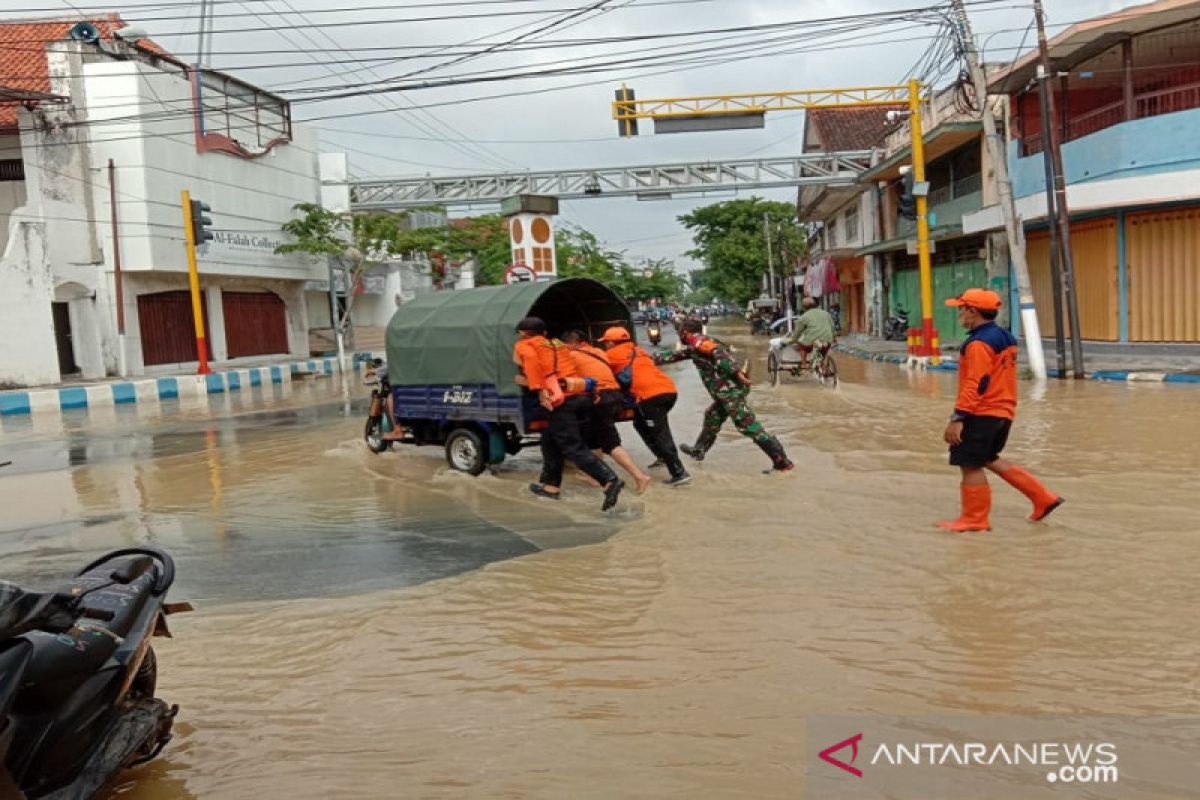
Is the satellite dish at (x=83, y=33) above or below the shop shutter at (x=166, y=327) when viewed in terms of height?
above

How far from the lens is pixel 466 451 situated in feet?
33.4

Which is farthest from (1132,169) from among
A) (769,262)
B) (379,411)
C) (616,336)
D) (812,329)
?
(769,262)

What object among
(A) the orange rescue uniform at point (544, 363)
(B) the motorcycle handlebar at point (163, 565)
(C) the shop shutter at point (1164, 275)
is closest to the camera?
(B) the motorcycle handlebar at point (163, 565)

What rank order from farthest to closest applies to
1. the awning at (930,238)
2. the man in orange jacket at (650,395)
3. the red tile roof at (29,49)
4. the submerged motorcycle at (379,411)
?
1. the red tile roof at (29,49)
2. the awning at (930,238)
3. the submerged motorcycle at (379,411)
4. the man in orange jacket at (650,395)

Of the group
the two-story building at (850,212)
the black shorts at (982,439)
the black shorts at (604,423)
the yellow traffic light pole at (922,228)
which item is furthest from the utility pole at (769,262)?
the black shorts at (982,439)

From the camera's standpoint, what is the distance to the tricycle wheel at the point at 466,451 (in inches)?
393

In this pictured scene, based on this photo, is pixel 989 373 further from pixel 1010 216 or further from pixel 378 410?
pixel 1010 216

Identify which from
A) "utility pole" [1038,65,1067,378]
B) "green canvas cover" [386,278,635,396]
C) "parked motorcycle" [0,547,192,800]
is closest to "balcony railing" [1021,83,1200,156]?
"utility pole" [1038,65,1067,378]

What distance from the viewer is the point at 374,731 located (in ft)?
13.1

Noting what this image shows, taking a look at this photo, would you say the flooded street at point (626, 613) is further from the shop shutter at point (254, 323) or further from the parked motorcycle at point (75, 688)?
the shop shutter at point (254, 323)

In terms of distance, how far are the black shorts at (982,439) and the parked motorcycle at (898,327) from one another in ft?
84.1

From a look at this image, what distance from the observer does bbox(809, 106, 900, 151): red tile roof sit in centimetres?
4097

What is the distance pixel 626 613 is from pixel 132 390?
21033 mm

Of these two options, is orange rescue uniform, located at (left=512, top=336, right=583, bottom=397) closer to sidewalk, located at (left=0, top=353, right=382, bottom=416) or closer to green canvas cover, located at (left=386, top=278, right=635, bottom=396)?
green canvas cover, located at (left=386, top=278, right=635, bottom=396)
